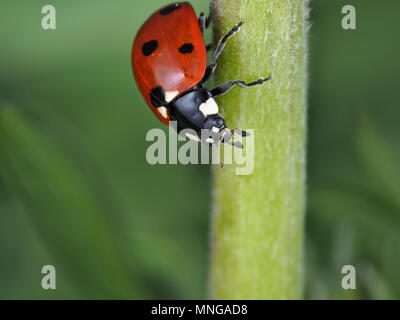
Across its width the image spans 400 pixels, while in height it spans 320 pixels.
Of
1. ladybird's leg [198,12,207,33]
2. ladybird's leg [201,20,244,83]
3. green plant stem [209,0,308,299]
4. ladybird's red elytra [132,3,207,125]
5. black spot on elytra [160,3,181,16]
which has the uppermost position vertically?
black spot on elytra [160,3,181,16]

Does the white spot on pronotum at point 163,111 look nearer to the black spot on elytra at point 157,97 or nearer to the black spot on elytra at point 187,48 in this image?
the black spot on elytra at point 157,97

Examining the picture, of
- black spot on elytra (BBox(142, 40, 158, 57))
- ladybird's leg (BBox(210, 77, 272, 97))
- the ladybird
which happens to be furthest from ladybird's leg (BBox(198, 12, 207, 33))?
ladybird's leg (BBox(210, 77, 272, 97))

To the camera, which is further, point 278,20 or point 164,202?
point 164,202

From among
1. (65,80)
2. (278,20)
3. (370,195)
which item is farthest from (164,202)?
(278,20)

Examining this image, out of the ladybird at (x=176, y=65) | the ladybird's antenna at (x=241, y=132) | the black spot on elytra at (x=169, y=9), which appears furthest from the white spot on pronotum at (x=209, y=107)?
Answer: the black spot on elytra at (x=169, y=9)

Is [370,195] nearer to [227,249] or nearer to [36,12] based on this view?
[227,249]

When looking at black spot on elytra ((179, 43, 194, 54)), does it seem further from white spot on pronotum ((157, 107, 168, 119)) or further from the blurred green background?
the blurred green background
